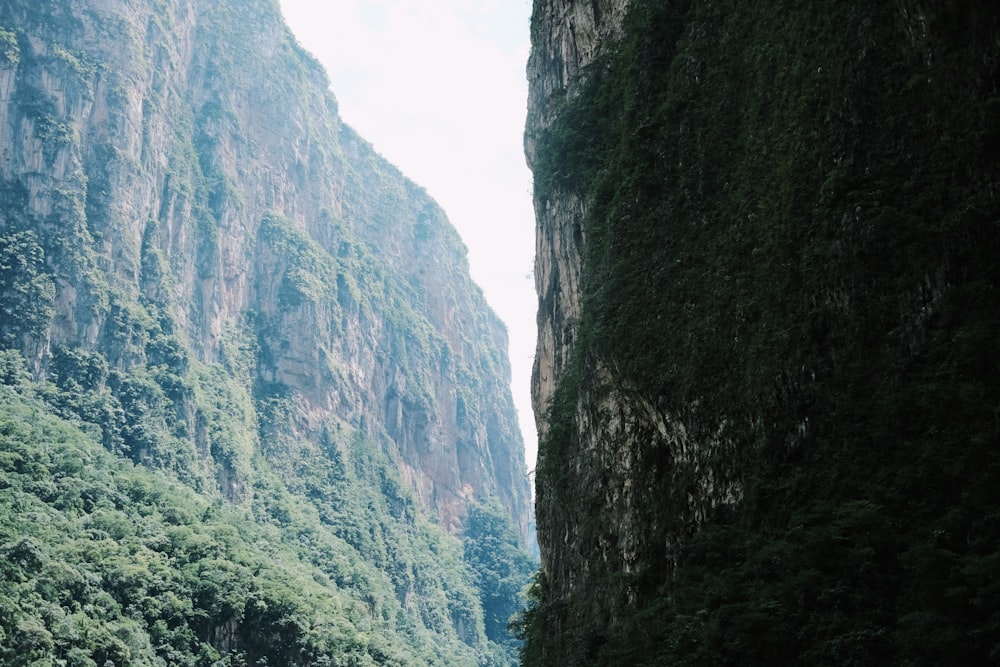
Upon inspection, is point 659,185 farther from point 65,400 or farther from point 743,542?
point 65,400

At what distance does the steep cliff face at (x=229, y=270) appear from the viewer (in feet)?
276

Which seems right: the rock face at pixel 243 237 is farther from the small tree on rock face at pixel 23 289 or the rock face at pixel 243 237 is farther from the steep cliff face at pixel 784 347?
the steep cliff face at pixel 784 347

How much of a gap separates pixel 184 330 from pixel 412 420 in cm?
4515

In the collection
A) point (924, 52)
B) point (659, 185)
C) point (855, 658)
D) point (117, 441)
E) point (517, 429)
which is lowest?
point (855, 658)

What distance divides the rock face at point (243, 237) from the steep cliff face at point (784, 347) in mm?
71401

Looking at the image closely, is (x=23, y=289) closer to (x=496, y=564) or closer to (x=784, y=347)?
(x=496, y=564)

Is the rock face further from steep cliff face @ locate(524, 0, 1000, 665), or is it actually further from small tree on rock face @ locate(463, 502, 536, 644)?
steep cliff face @ locate(524, 0, 1000, 665)

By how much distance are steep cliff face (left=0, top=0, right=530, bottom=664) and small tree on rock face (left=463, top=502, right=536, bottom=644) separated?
3305mm

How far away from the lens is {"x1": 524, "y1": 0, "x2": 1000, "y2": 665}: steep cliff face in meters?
11.0

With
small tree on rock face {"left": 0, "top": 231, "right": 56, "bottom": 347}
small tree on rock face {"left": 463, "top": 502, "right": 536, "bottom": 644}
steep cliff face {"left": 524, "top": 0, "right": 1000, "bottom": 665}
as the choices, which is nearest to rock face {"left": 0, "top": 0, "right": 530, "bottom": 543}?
small tree on rock face {"left": 0, "top": 231, "right": 56, "bottom": 347}

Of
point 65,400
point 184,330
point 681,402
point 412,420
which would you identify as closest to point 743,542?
point 681,402

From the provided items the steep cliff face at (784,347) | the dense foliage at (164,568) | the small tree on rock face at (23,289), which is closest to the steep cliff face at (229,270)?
the small tree on rock face at (23,289)

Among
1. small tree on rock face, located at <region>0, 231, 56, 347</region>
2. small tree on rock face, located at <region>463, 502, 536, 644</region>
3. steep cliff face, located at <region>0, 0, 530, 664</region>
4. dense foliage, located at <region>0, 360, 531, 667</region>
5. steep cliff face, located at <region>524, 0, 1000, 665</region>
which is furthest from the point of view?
small tree on rock face, located at <region>463, 502, 536, 644</region>

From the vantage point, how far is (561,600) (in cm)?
2081
